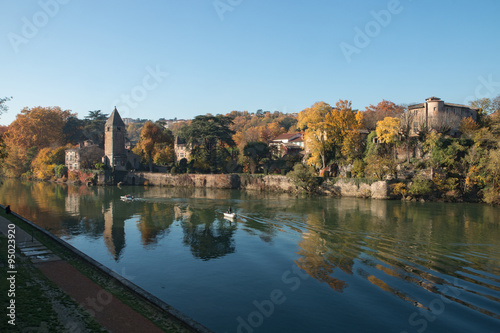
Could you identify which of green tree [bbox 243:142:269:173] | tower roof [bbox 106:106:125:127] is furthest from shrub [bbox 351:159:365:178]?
tower roof [bbox 106:106:125:127]

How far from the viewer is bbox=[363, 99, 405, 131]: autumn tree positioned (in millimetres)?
67188

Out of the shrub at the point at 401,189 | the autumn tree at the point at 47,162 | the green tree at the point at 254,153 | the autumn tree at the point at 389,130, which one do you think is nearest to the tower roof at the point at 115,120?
the autumn tree at the point at 47,162

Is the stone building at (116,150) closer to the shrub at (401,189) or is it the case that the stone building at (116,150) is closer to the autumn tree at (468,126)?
the shrub at (401,189)

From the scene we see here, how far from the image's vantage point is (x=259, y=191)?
6088cm

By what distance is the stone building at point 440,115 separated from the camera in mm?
52797

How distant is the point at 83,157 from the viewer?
81312mm

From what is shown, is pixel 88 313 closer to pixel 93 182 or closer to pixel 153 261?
pixel 153 261

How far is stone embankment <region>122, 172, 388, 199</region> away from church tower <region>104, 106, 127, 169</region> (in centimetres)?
491

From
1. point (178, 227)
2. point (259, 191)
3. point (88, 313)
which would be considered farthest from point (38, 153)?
point (88, 313)

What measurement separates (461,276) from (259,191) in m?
44.1

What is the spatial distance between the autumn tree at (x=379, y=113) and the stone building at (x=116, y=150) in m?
→ 51.8

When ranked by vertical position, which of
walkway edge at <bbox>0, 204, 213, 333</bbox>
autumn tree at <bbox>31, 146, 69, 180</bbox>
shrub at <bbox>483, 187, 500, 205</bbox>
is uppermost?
autumn tree at <bbox>31, 146, 69, 180</bbox>

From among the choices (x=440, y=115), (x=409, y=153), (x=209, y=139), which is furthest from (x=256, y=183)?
(x=440, y=115)

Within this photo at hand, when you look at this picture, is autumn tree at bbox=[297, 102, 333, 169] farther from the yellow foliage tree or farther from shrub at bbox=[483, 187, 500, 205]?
shrub at bbox=[483, 187, 500, 205]
